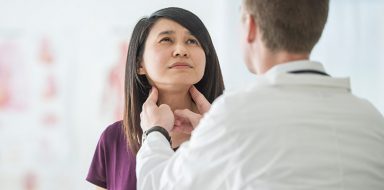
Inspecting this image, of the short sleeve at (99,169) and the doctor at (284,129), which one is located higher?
the doctor at (284,129)

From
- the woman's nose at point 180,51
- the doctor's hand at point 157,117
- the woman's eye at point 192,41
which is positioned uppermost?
the woman's eye at point 192,41

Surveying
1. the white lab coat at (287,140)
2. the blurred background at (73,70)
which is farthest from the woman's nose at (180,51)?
the blurred background at (73,70)

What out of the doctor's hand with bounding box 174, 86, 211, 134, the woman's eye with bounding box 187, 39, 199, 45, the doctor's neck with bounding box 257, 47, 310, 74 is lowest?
the doctor's hand with bounding box 174, 86, 211, 134

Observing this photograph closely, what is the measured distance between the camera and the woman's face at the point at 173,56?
4.99 feet

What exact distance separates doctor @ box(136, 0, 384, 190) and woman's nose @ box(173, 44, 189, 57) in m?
0.49

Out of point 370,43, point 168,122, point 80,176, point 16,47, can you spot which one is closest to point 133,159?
point 168,122

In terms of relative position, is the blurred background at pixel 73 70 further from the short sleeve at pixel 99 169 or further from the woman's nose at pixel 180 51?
the woman's nose at pixel 180 51

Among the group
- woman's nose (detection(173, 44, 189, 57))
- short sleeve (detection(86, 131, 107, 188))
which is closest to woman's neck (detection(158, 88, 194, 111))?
woman's nose (detection(173, 44, 189, 57))

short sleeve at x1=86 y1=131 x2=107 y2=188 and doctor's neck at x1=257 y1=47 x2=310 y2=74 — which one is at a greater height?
doctor's neck at x1=257 y1=47 x2=310 y2=74

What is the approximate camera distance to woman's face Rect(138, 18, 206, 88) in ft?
4.99

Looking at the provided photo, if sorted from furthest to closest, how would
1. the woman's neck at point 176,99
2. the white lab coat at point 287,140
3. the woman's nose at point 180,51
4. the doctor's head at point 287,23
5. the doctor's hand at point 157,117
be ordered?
1. the woman's neck at point 176,99
2. the woman's nose at point 180,51
3. the doctor's hand at point 157,117
4. the doctor's head at point 287,23
5. the white lab coat at point 287,140

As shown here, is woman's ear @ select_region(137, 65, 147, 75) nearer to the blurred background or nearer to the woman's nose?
the woman's nose

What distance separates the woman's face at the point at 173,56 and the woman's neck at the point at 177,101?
67mm

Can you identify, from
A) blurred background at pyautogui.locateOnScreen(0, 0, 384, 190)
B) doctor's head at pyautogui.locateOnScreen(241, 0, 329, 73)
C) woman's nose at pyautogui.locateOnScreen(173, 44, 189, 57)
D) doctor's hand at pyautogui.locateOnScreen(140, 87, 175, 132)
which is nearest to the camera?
doctor's head at pyautogui.locateOnScreen(241, 0, 329, 73)
